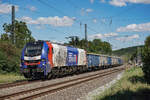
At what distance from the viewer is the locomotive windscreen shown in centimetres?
1877

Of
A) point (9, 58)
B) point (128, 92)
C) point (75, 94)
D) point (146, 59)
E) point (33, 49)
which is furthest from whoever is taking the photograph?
point (9, 58)

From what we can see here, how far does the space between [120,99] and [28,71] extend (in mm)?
10725

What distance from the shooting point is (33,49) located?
1912 centimetres

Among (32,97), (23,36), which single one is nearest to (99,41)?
(23,36)

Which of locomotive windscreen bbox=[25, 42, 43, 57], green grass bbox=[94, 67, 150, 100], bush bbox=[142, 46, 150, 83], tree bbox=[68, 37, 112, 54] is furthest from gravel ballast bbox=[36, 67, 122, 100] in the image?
tree bbox=[68, 37, 112, 54]

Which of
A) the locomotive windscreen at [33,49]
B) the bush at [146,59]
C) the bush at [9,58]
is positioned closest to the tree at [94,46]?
the bush at [9,58]

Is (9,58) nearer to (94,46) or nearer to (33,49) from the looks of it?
(33,49)

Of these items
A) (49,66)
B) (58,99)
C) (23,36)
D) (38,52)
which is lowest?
(58,99)

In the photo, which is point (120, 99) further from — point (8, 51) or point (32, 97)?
point (8, 51)

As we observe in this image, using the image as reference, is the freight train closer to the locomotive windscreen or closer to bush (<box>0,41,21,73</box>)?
the locomotive windscreen

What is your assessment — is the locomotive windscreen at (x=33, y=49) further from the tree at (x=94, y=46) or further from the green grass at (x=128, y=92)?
the tree at (x=94, y=46)

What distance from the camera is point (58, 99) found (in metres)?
10.6

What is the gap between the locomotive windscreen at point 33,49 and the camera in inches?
739

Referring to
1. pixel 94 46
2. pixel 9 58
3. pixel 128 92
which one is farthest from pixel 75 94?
pixel 94 46
